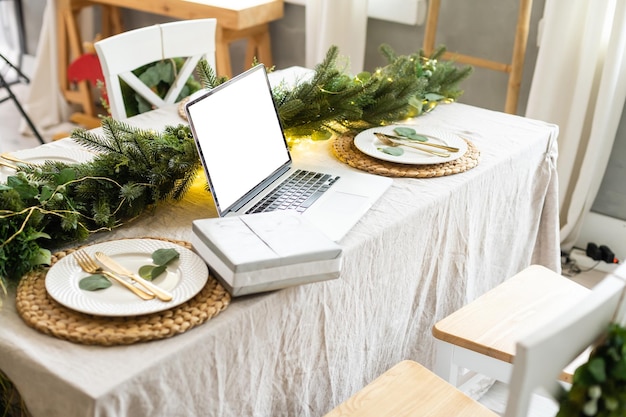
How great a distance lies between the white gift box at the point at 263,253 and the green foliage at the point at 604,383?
40 centimetres

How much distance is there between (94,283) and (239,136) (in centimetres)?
43

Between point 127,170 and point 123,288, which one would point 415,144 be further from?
point 123,288

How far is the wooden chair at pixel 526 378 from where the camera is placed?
35.8 inches

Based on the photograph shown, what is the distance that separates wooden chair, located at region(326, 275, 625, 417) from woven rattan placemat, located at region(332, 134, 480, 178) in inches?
17.8

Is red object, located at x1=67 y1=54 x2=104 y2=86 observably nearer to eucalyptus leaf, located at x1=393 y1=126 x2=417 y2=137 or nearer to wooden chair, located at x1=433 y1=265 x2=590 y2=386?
eucalyptus leaf, located at x1=393 y1=126 x2=417 y2=137

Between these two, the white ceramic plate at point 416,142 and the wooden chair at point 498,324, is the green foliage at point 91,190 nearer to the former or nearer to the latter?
the white ceramic plate at point 416,142

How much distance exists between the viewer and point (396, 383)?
4.47 ft

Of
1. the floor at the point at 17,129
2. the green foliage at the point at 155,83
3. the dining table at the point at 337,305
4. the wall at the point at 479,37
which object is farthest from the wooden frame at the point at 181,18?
the dining table at the point at 337,305

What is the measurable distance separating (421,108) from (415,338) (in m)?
0.60

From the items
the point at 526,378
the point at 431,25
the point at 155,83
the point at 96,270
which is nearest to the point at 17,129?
the point at 155,83

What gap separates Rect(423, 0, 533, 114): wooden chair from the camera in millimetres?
2559

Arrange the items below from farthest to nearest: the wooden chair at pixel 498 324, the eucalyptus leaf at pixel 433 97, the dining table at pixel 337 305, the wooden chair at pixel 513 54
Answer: the wooden chair at pixel 513 54
the eucalyptus leaf at pixel 433 97
the wooden chair at pixel 498 324
the dining table at pixel 337 305

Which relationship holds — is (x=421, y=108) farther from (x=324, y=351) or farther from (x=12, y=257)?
(x=12, y=257)

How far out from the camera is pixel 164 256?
1213 millimetres
